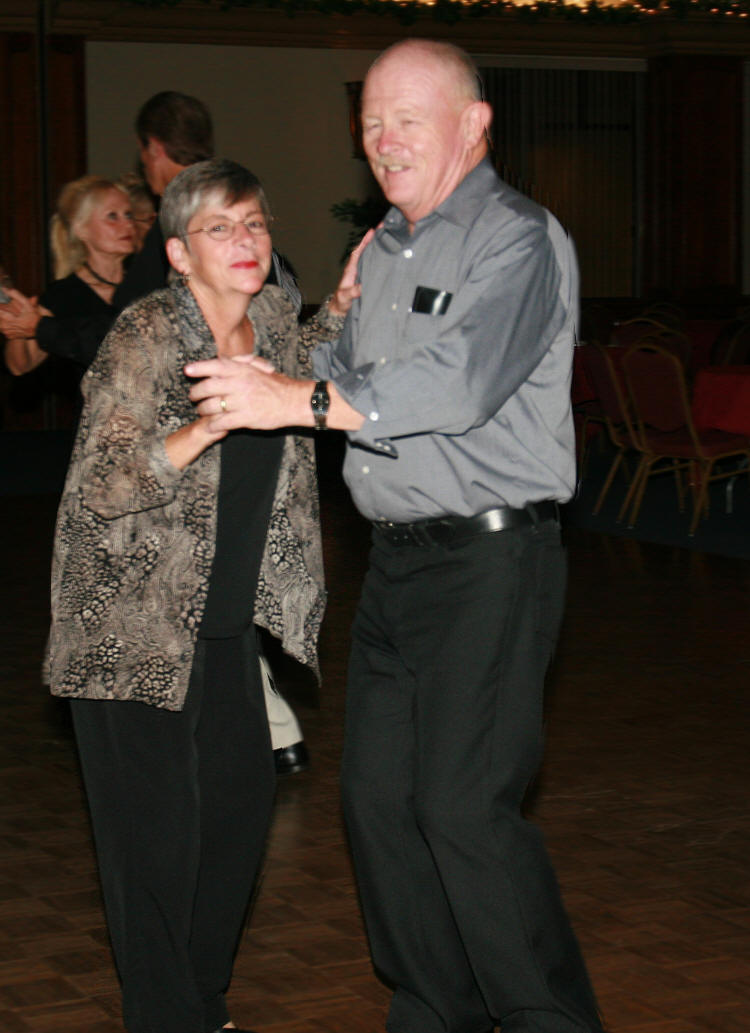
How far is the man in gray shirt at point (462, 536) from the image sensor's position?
7.67ft

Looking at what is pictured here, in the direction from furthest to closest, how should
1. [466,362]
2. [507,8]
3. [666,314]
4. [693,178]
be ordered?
[693,178]
[507,8]
[666,314]
[466,362]

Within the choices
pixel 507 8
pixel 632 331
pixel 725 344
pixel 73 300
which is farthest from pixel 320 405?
pixel 507 8

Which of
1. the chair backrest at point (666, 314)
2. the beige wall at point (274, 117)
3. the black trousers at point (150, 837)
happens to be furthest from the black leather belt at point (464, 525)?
the beige wall at point (274, 117)

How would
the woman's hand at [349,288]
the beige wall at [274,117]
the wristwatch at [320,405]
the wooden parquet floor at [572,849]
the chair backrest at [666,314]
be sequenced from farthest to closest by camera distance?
the beige wall at [274,117]
the chair backrest at [666,314]
the wooden parquet floor at [572,849]
the woman's hand at [349,288]
the wristwatch at [320,405]

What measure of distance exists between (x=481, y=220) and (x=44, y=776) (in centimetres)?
255

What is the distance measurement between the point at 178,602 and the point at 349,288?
664 millimetres

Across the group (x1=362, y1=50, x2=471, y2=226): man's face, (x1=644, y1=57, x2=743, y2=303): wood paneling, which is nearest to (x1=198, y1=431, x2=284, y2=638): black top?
(x1=362, y1=50, x2=471, y2=226): man's face

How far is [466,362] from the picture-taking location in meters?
2.26

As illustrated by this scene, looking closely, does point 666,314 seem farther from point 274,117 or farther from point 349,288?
point 349,288

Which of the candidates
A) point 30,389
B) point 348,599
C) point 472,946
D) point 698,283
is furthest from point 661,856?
point 698,283

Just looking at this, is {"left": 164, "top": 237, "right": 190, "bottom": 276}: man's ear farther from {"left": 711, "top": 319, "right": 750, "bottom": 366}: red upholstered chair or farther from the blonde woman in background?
{"left": 711, "top": 319, "right": 750, "bottom": 366}: red upholstered chair

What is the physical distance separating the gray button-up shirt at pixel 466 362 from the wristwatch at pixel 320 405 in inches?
1.3

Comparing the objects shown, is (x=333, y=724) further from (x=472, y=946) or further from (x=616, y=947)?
(x=472, y=946)

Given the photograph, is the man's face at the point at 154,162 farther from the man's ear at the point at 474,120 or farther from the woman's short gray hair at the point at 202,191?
the man's ear at the point at 474,120
